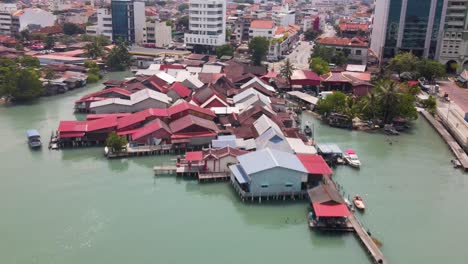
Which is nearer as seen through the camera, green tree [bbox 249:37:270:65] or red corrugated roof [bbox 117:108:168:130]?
red corrugated roof [bbox 117:108:168:130]

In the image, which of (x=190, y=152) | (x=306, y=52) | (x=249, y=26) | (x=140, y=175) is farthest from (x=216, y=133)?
(x=249, y=26)

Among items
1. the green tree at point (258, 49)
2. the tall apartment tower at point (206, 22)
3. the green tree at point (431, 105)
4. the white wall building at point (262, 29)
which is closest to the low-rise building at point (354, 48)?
the green tree at point (258, 49)

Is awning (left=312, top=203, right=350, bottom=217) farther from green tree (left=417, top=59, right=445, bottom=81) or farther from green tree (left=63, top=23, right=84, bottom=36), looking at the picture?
green tree (left=63, top=23, right=84, bottom=36)

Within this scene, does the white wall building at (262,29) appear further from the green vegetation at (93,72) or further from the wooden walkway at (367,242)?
the wooden walkway at (367,242)

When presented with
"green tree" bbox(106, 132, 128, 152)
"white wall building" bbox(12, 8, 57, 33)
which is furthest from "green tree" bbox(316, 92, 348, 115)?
"white wall building" bbox(12, 8, 57, 33)

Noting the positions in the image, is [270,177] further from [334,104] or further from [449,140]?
[449,140]

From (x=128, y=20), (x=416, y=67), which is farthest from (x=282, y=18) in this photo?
(x=416, y=67)
